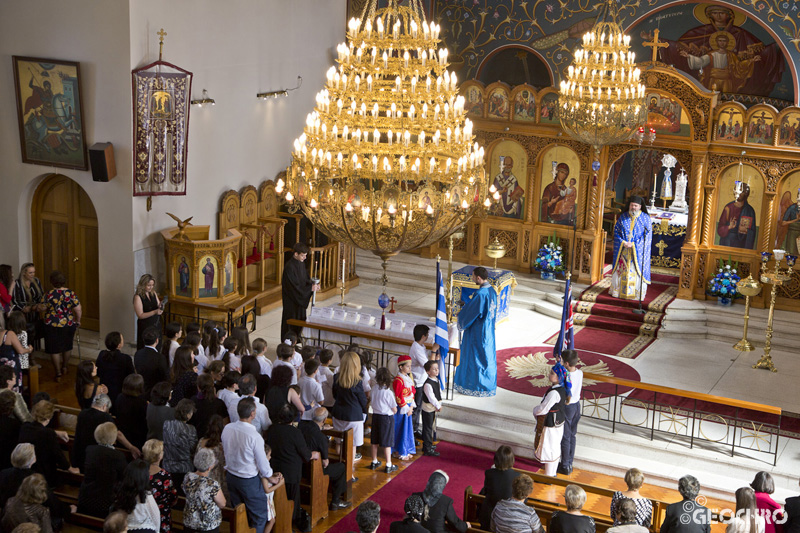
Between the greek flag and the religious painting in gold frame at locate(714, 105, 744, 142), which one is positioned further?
the religious painting in gold frame at locate(714, 105, 744, 142)

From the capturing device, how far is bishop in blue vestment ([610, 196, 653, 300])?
18.5 meters

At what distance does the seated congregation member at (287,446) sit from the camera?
981 cm

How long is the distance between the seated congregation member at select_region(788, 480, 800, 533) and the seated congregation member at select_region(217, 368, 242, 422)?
546cm

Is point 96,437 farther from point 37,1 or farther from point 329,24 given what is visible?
point 329,24

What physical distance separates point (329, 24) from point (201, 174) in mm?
5107

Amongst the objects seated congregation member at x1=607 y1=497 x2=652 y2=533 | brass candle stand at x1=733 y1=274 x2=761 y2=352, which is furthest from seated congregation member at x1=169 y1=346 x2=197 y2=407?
brass candle stand at x1=733 y1=274 x2=761 y2=352

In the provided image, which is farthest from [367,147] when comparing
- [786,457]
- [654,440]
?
[786,457]

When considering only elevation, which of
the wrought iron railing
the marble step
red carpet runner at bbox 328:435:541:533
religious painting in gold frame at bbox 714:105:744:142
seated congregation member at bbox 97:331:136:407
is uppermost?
religious painting in gold frame at bbox 714:105:744:142

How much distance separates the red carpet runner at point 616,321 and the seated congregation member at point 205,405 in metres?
8.30

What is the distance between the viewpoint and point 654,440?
12828 mm

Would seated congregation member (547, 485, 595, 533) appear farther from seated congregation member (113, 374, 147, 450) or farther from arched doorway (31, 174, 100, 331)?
arched doorway (31, 174, 100, 331)

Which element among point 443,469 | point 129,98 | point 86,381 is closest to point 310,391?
point 443,469

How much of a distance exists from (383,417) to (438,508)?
10.5 ft

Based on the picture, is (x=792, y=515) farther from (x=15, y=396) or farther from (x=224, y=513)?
(x=15, y=396)
